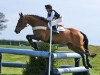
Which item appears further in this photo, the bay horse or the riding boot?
the riding boot

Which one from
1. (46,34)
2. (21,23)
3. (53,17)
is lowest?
(46,34)

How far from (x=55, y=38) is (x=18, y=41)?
29.5 m

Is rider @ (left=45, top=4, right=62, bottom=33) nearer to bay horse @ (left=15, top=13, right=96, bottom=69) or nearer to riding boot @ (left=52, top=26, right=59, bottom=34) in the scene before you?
riding boot @ (left=52, top=26, right=59, bottom=34)

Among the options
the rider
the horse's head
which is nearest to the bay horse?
the horse's head

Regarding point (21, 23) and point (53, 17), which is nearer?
point (21, 23)

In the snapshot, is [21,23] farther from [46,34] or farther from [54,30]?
[54,30]

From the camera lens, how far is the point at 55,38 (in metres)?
7.42

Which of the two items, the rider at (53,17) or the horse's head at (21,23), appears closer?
the horse's head at (21,23)

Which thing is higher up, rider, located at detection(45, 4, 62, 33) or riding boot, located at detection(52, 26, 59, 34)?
rider, located at detection(45, 4, 62, 33)

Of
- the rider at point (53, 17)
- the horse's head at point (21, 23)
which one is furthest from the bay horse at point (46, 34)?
the rider at point (53, 17)

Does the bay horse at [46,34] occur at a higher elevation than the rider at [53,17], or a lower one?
lower

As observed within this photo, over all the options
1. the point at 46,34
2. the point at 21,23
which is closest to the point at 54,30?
the point at 46,34

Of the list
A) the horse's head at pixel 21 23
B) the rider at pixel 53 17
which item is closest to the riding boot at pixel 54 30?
the rider at pixel 53 17

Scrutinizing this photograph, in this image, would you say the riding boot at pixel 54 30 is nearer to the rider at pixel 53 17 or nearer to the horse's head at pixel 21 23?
the rider at pixel 53 17
